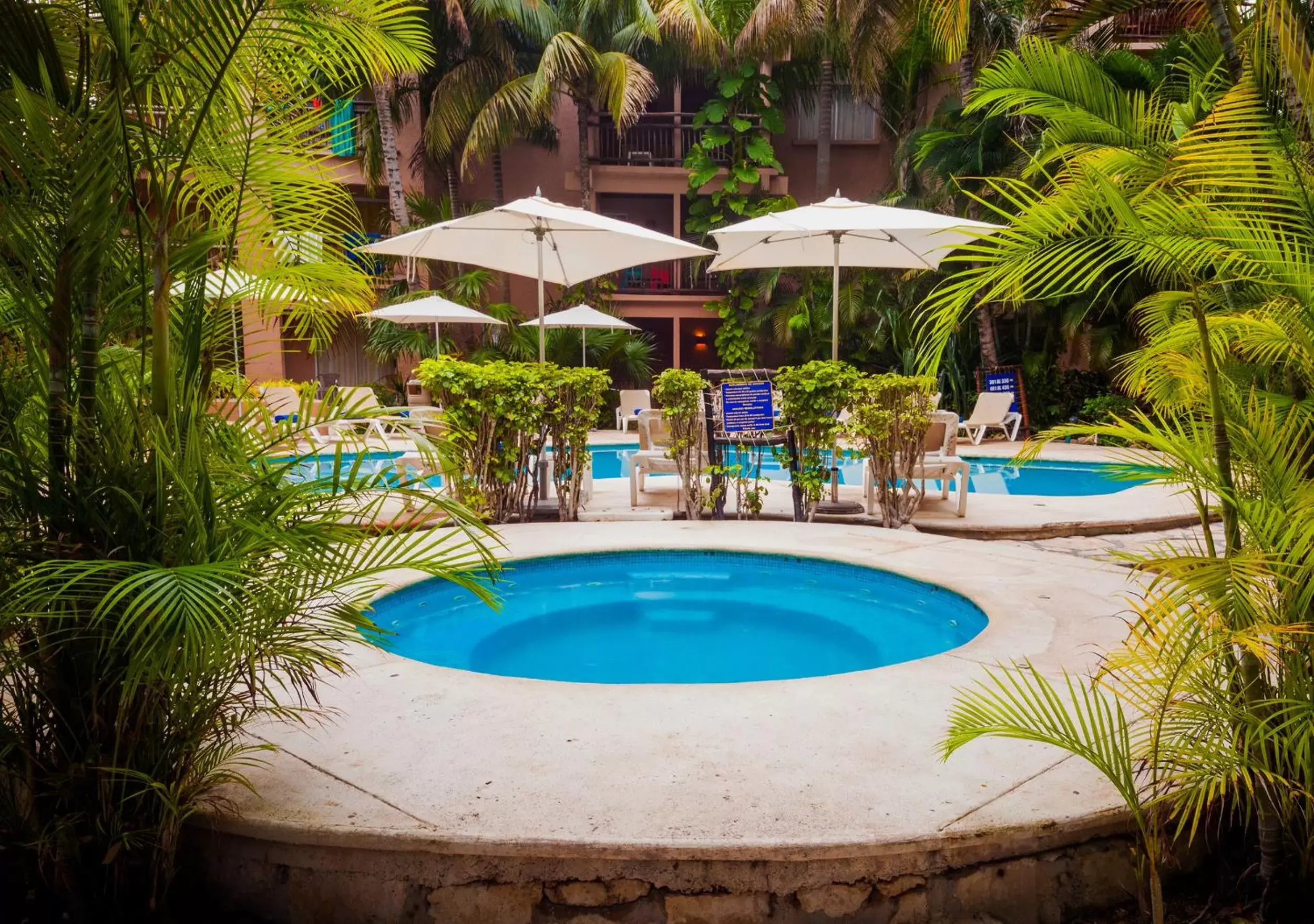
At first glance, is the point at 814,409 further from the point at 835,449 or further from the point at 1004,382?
the point at 1004,382

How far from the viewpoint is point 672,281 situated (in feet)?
70.5

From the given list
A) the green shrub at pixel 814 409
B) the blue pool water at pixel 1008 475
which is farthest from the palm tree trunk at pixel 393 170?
the green shrub at pixel 814 409

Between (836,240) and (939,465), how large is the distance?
276 cm

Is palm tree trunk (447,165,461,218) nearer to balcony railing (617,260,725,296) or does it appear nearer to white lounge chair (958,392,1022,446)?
balcony railing (617,260,725,296)

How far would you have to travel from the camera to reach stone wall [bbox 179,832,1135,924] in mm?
2148

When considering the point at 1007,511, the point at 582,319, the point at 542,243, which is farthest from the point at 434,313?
the point at 1007,511

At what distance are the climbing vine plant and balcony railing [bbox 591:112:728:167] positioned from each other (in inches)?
41.7

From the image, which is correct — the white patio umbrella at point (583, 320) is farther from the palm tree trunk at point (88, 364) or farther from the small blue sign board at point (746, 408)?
the palm tree trunk at point (88, 364)

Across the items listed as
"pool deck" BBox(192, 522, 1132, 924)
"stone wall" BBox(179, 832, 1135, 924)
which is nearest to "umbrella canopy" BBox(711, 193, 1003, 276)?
"pool deck" BBox(192, 522, 1132, 924)

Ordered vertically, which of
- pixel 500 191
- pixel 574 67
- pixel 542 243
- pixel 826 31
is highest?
pixel 826 31

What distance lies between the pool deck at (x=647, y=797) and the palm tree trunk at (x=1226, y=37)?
304 centimetres

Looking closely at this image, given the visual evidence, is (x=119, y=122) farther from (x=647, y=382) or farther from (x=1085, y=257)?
(x=647, y=382)

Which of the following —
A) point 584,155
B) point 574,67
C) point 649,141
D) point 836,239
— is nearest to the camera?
point 836,239

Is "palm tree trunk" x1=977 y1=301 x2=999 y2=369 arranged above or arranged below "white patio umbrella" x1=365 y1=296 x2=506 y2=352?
below
